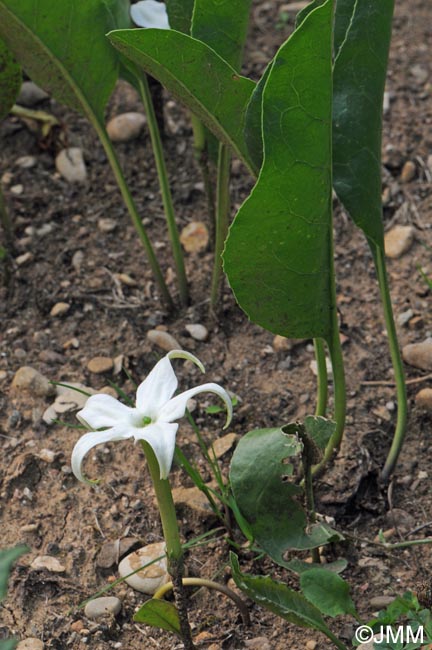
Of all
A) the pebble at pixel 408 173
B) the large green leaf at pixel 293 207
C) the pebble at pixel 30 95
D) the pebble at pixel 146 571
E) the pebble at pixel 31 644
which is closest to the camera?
the large green leaf at pixel 293 207

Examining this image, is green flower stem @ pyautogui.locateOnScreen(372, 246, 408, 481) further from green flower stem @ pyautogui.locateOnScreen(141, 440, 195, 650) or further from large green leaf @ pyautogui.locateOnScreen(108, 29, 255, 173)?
green flower stem @ pyautogui.locateOnScreen(141, 440, 195, 650)

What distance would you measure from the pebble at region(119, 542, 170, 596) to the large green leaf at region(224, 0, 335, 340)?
1.35 ft

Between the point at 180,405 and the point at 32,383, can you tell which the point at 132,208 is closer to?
the point at 32,383

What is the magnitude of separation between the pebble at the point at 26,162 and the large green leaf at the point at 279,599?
1.28 meters

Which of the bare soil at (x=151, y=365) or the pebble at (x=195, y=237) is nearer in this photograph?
the bare soil at (x=151, y=365)

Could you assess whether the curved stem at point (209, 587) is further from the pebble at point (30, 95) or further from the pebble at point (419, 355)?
the pebble at point (30, 95)

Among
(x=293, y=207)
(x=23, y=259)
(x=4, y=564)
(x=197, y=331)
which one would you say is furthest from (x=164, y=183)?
(x=4, y=564)

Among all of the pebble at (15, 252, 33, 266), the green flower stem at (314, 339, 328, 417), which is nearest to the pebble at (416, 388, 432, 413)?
the green flower stem at (314, 339, 328, 417)

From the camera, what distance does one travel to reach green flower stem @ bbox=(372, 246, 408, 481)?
1.46m

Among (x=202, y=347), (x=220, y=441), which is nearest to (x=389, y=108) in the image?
(x=202, y=347)

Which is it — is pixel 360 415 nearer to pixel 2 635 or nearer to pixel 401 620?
pixel 401 620

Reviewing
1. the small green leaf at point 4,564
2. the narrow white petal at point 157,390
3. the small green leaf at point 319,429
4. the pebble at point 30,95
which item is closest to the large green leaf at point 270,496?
the small green leaf at point 319,429

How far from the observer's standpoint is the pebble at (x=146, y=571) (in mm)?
1384

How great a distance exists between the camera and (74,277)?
6.34 ft
